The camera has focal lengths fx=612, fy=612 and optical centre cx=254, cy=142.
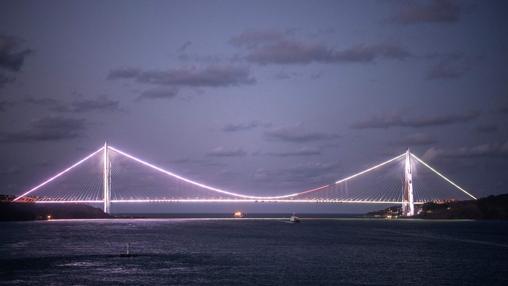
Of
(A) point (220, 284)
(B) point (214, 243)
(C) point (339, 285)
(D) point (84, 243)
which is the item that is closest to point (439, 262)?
(C) point (339, 285)

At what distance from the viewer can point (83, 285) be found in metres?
40.8

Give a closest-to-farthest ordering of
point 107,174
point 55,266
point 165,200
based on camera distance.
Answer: point 55,266
point 165,200
point 107,174

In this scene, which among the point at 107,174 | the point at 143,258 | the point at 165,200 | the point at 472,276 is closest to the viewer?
the point at 472,276

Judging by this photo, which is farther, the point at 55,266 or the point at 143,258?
the point at 143,258

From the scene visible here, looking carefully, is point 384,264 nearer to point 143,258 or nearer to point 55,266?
point 143,258

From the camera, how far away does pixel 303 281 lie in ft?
142

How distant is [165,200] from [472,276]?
10131cm

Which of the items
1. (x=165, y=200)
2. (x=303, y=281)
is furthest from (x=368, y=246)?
(x=165, y=200)

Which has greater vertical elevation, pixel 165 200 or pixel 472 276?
pixel 165 200

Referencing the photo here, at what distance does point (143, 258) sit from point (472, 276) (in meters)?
29.6

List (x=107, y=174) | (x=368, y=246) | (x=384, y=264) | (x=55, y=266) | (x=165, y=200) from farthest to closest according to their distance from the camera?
(x=107, y=174) < (x=165, y=200) < (x=368, y=246) < (x=384, y=264) < (x=55, y=266)

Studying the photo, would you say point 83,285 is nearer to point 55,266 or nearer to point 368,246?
point 55,266

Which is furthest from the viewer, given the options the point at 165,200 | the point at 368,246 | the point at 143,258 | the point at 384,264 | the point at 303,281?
the point at 165,200

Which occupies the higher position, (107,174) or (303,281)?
(107,174)
